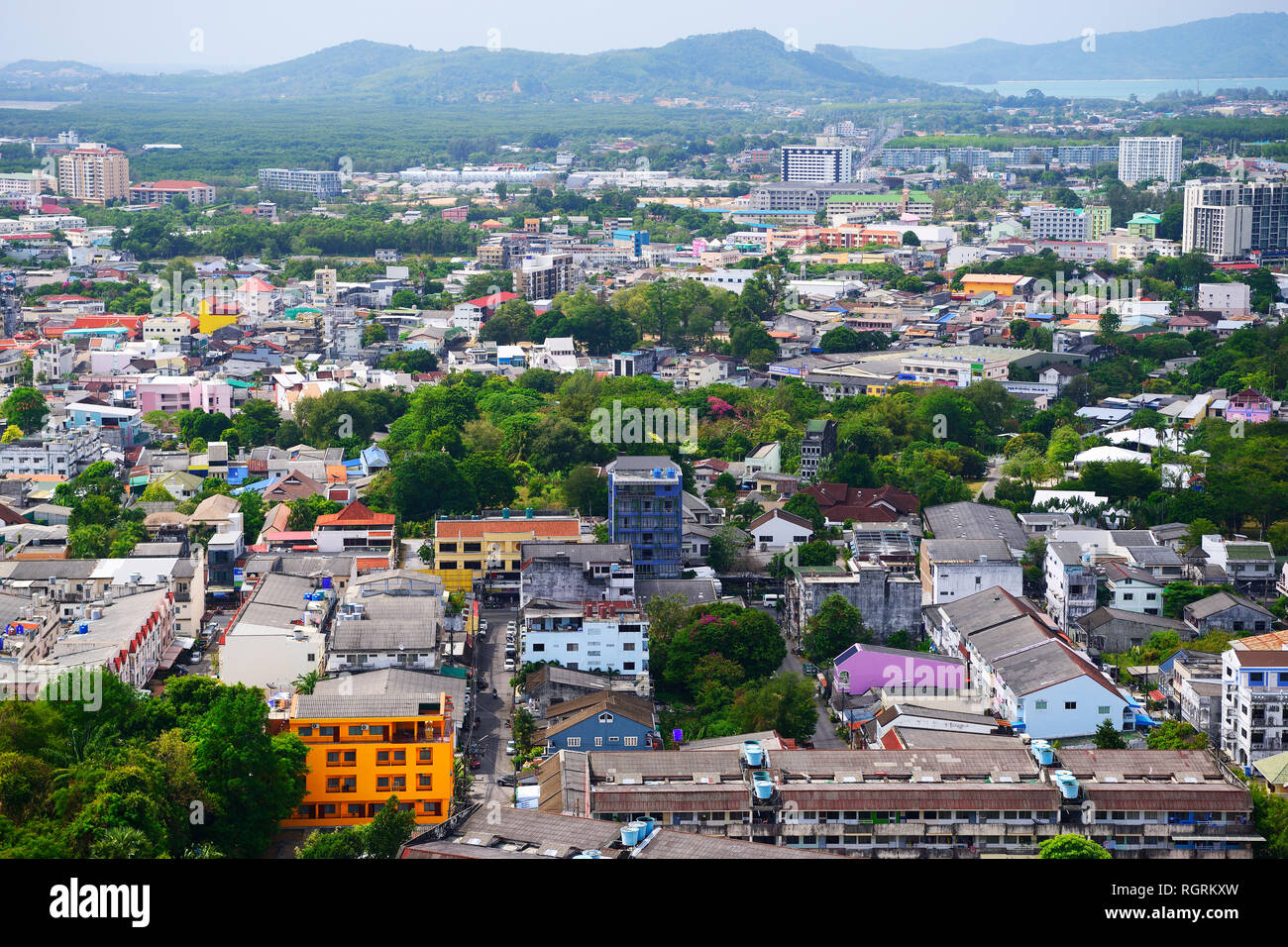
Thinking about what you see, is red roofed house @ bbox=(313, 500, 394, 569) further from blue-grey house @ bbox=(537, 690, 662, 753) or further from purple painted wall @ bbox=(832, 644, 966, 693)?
purple painted wall @ bbox=(832, 644, 966, 693)

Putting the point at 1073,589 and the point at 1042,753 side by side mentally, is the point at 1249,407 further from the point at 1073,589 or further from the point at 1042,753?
the point at 1042,753

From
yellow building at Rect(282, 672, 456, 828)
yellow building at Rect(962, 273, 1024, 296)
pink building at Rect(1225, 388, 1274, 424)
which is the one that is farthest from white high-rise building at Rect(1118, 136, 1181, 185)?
yellow building at Rect(282, 672, 456, 828)

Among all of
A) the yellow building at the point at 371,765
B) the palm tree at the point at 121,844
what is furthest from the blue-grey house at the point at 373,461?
the palm tree at the point at 121,844

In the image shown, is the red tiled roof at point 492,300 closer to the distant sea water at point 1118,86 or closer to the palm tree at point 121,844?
the palm tree at point 121,844

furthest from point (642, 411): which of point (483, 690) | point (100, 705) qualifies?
point (100, 705)

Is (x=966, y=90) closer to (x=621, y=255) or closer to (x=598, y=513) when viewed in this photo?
(x=621, y=255)

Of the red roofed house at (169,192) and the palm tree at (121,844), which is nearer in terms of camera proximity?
the palm tree at (121,844)
